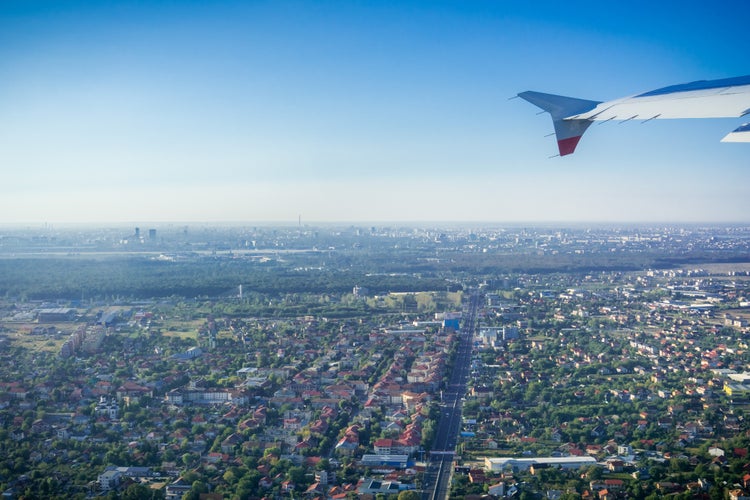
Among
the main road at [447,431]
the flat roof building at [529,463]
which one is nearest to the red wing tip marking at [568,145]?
the main road at [447,431]

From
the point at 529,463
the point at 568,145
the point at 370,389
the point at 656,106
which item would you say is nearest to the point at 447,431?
the point at 529,463

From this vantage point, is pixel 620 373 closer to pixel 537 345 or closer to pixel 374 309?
pixel 537 345

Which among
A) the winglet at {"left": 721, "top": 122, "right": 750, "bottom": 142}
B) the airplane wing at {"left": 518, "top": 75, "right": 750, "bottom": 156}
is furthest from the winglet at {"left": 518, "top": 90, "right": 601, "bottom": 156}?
the winglet at {"left": 721, "top": 122, "right": 750, "bottom": 142}

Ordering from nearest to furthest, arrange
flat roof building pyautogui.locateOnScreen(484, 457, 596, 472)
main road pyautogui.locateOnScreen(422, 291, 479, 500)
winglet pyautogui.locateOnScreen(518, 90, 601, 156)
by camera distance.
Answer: winglet pyautogui.locateOnScreen(518, 90, 601, 156) < main road pyautogui.locateOnScreen(422, 291, 479, 500) < flat roof building pyautogui.locateOnScreen(484, 457, 596, 472)

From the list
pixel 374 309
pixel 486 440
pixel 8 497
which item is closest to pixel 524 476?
pixel 486 440

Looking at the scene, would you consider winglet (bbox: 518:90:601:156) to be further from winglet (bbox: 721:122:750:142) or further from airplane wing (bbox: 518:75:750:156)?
winglet (bbox: 721:122:750:142)

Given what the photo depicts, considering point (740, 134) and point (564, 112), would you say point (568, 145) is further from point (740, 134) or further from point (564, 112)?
point (740, 134)
